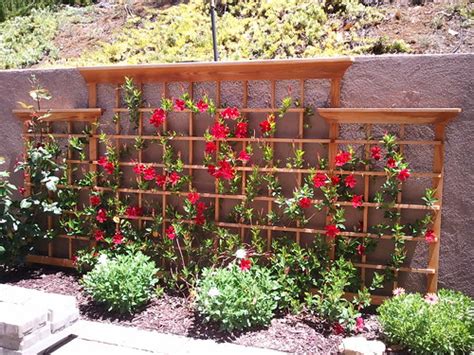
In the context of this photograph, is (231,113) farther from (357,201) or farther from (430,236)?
(430,236)

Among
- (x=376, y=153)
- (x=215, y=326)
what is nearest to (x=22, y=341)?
(x=215, y=326)

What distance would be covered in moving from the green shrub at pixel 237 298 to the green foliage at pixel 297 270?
0.09m

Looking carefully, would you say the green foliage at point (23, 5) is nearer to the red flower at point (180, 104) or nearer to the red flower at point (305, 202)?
the red flower at point (180, 104)

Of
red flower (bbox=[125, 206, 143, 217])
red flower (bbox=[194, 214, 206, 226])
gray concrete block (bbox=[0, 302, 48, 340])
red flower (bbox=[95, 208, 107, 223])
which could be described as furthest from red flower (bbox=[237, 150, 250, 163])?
gray concrete block (bbox=[0, 302, 48, 340])

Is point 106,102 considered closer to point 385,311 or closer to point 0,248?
point 0,248

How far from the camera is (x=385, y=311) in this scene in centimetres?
322

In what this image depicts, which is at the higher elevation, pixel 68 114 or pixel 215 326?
pixel 68 114

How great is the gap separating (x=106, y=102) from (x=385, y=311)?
2987 millimetres

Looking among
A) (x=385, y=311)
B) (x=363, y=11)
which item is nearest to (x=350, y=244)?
(x=385, y=311)

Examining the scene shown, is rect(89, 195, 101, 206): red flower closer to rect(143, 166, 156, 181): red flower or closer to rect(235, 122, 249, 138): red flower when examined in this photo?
rect(143, 166, 156, 181): red flower

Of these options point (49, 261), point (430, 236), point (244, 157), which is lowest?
point (49, 261)

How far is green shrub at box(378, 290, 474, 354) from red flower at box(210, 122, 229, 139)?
5.81 feet

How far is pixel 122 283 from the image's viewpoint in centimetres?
365

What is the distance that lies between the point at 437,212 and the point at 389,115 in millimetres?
795
